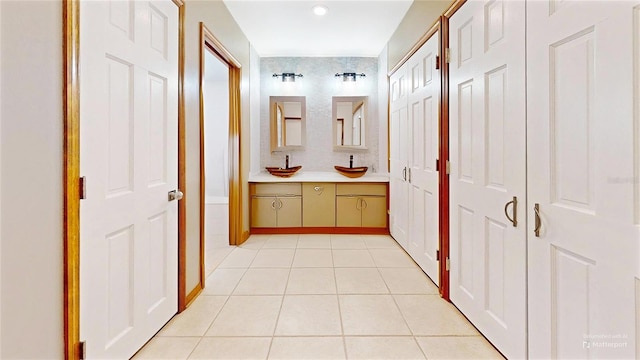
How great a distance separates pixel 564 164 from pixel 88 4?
2.10 metres

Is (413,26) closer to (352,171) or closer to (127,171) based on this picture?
(352,171)

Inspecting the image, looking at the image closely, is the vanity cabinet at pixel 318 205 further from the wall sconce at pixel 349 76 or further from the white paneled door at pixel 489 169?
the white paneled door at pixel 489 169

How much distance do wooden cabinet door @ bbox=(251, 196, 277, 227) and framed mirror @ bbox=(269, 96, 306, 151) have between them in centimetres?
94

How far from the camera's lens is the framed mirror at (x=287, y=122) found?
4895 mm

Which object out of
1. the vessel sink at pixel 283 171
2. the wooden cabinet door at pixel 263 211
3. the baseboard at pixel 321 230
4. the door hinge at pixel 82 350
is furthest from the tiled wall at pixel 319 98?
the door hinge at pixel 82 350

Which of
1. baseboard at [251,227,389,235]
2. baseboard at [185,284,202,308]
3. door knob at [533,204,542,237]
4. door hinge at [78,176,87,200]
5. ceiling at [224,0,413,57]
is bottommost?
baseboard at [185,284,202,308]

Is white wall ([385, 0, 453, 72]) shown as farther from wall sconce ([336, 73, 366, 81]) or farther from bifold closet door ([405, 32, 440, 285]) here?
wall sconce ([336, 73, 366, 81])

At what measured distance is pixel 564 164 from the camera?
126cm

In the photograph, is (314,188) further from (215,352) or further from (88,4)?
(88,4)

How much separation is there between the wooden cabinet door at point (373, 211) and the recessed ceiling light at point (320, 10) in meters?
2.34

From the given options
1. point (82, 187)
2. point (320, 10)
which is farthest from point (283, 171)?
point (82, 187)

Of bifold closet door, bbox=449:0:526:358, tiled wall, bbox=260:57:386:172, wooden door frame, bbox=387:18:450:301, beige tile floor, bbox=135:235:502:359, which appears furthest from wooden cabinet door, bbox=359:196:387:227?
bifold closet door, bbox=449:0:526:358

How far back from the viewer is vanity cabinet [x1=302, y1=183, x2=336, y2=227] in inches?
171

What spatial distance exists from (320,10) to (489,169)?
2526mm
